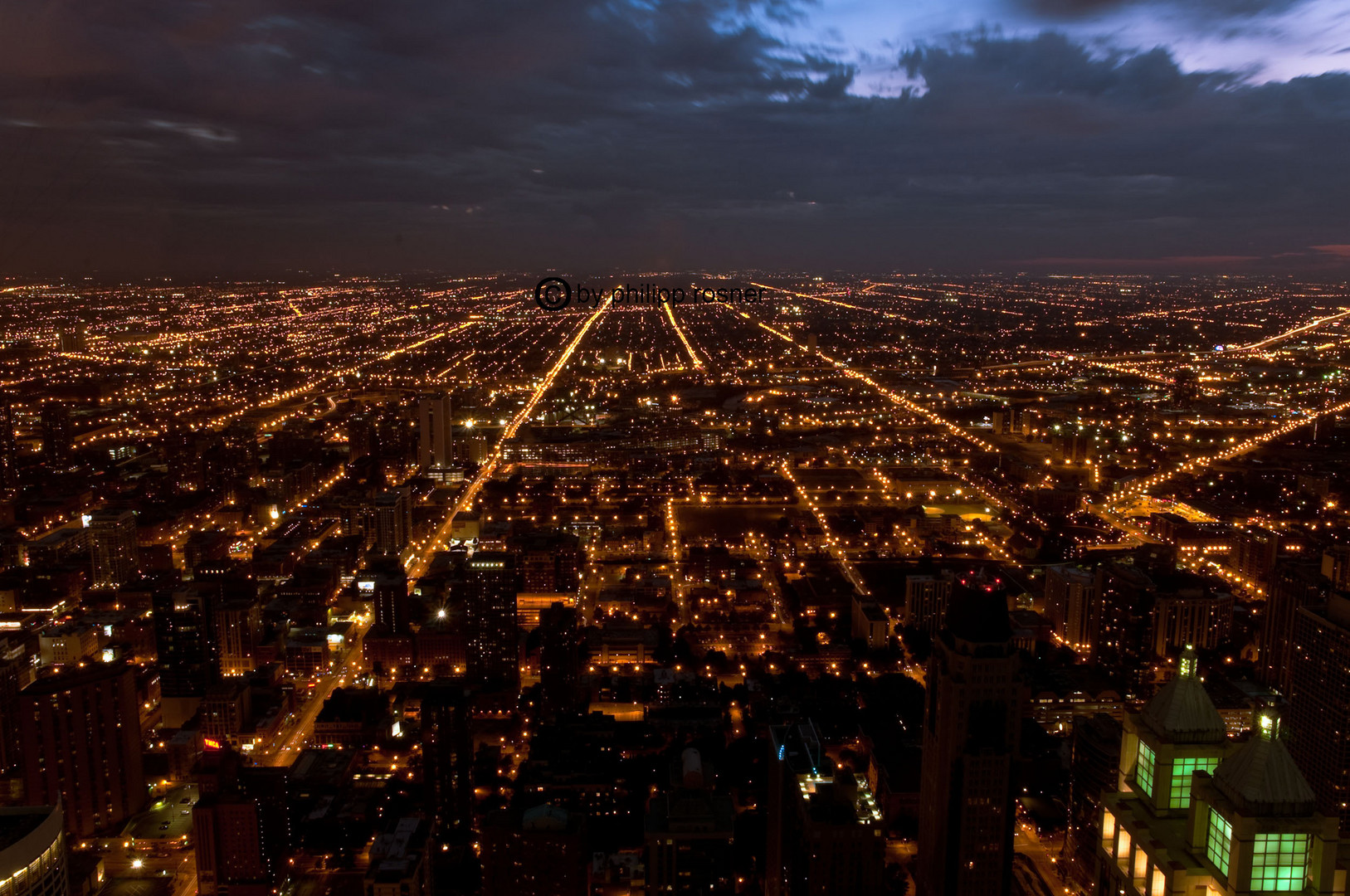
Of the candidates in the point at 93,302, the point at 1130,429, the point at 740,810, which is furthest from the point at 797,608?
the point at 93,302

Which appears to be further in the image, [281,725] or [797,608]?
[797,608]

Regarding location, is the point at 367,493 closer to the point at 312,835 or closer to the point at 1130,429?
the point at 312,835

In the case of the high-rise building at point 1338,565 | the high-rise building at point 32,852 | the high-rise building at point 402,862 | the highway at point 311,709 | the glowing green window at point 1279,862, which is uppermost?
the glowing green window at point 1279,862

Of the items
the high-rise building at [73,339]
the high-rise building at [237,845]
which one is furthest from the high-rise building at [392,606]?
the high-rise building at [73,339]

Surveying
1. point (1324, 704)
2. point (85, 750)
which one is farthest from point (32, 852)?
point (1324, 704)

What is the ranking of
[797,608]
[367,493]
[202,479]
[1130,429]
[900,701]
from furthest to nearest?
[1130,429]
[202,479]
[367,493]
[797,608]
[900,701]

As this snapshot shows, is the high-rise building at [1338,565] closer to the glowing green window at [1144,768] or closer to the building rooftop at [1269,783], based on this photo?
the glowing green window at [1144,768]

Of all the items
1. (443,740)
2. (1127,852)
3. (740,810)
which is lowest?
(740,810)

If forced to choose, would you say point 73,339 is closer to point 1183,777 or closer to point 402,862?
point 402,862
